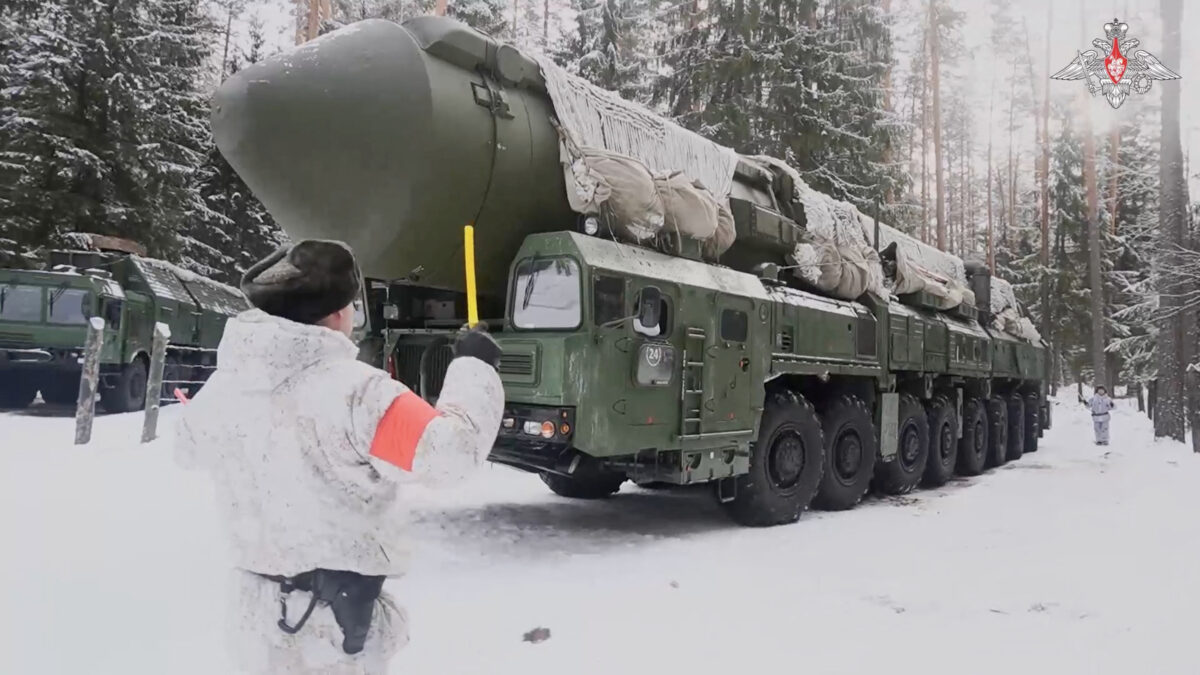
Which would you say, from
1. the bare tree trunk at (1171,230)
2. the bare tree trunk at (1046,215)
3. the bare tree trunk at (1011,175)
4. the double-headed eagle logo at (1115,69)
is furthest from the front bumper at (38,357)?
the bare tree trunk at (1011,175)

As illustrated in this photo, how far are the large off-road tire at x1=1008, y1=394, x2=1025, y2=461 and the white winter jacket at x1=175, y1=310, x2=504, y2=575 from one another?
13284mm

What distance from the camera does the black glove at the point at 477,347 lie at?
1.80m

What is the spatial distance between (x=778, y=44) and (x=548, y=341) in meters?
13.6

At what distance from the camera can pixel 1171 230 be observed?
14.5 m

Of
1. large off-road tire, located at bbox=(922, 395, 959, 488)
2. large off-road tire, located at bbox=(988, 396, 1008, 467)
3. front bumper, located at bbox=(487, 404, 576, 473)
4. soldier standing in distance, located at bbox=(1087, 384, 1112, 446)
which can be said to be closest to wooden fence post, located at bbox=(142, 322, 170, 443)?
front bumper, located at bbox=(487, 404, 576, 473)

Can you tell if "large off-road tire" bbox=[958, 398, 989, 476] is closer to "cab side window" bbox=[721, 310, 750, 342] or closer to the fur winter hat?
"cab side window" bbox=[721, 310, 750, 342]

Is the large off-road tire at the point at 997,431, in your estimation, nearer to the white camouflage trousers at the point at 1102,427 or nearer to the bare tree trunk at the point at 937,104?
the white camouflage trousers at the point at 1102,427

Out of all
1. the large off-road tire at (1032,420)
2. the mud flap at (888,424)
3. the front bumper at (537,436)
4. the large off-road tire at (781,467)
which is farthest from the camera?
the large off-road tire at (1032,420)

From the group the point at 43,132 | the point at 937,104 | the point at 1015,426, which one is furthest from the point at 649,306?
the point at 937,104

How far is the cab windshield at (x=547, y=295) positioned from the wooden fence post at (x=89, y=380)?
5260mm

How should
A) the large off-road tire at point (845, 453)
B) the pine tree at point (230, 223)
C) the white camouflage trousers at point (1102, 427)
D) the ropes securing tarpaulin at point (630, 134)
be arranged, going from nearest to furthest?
1. the ropes securing tarpaulin at point (630, 134)
2. the large off-road tire at point (845, 453)
3. the white camouflage trousers at point (1102, 427)
4. the pine tree at point (230, 223)

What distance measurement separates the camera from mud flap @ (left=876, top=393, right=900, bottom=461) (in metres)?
8.12

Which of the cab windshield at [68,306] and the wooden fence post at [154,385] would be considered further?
the cab windshield at [68,306]

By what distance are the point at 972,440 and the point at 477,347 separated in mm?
10524
